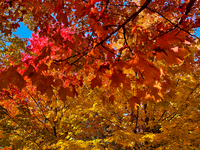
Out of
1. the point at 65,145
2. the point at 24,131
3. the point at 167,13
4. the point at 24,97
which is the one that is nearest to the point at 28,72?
the point at 65,145

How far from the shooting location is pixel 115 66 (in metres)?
1.78

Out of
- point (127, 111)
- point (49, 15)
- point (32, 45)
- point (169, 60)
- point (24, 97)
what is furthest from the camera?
point (32, 45)

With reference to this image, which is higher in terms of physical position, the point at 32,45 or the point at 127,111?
the point at 32,45

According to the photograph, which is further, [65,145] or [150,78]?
[65,145]

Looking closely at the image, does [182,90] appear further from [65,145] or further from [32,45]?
[32,45]

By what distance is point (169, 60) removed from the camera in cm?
159

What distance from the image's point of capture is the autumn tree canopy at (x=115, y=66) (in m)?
1.62

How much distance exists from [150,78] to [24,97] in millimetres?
6951

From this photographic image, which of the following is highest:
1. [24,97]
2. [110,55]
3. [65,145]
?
[24,97]

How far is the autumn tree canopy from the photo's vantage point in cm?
162

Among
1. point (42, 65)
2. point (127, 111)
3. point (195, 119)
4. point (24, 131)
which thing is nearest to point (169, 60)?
point (42, 65)

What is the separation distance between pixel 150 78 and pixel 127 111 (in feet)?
16.7

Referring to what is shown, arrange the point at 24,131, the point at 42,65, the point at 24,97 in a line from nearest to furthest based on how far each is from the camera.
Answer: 1. the point at 42,65
2. the point at 24,131
3. the point at 24,97

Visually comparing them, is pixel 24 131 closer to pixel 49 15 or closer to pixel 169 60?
pixel 49 15
